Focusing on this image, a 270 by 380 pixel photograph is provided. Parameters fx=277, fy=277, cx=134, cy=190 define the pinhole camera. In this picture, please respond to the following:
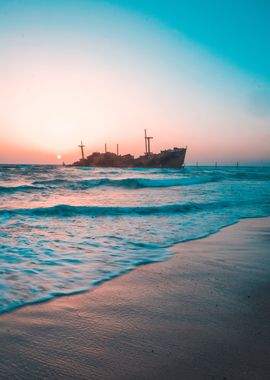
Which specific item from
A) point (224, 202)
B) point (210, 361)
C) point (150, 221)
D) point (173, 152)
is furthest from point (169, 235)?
point (173, 152)

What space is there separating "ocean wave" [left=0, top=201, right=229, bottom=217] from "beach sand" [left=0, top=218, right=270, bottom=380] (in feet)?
15.9

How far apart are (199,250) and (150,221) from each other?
8.64 feet

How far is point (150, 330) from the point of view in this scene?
1.81 m

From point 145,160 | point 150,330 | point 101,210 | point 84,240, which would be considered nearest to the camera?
point 150,330

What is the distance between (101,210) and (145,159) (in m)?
53.0

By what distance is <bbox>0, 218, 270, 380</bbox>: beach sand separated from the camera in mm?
1401

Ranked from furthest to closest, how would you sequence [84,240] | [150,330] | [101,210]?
[101,210]
[84,240]
[150,330]

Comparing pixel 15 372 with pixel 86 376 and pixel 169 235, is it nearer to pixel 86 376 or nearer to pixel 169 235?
pixel 86 376

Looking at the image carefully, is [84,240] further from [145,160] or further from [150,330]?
[145,160]

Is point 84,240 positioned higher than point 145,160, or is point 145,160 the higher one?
Result: point 145,160

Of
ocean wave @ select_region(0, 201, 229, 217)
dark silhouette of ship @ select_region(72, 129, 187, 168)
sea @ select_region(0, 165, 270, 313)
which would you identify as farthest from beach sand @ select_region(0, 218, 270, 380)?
dark silhouette of ship @ select_region(72, 129, 187, 168)

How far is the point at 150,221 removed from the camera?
260 inches

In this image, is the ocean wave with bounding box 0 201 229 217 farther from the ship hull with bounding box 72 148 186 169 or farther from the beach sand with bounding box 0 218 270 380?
the ship hull with bounding box 72 148 186 169

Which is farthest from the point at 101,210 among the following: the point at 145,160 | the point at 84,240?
the point at 145,160
